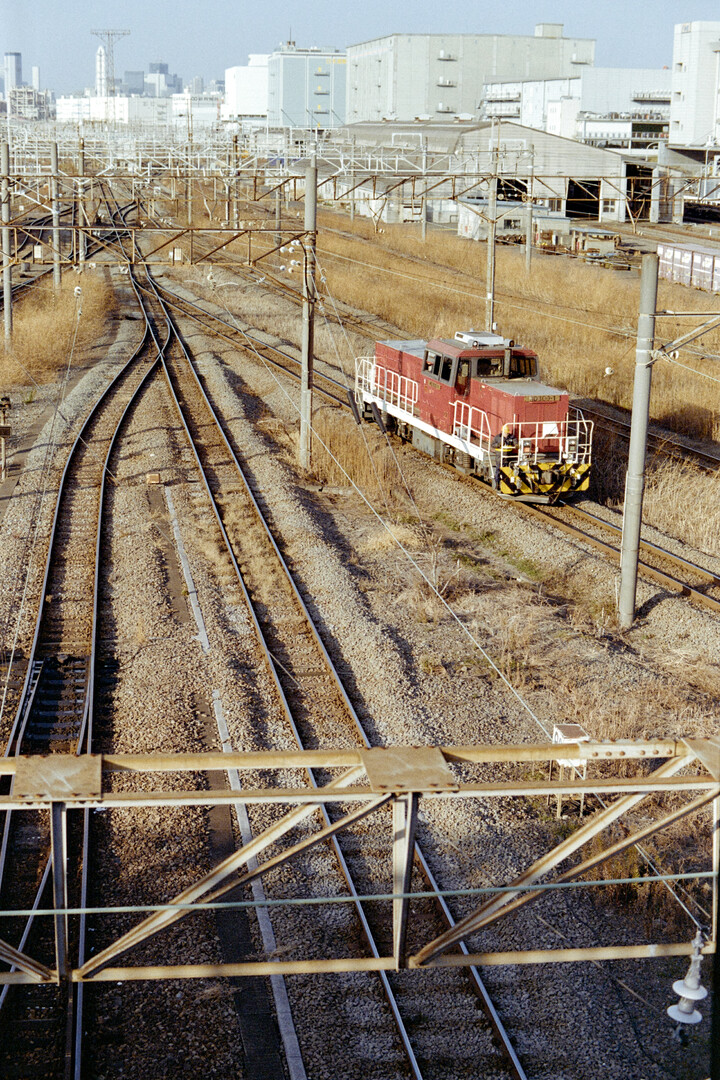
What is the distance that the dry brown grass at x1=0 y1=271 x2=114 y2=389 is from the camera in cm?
3144

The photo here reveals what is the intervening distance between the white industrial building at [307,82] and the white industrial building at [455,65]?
100 ft

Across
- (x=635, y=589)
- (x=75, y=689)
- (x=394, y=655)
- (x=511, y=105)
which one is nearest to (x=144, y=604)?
(x=75, y=689)

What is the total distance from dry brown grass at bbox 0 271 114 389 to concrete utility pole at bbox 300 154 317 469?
11165 millimetres

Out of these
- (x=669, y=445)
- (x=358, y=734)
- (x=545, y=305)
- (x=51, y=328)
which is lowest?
(x=358, y=734)

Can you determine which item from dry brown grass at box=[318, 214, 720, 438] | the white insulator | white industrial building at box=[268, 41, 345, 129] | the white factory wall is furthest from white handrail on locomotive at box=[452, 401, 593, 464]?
white industrial building at box=[268, 41, 345, 129]

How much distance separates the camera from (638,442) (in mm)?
14008

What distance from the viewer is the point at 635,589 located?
14.7 meters

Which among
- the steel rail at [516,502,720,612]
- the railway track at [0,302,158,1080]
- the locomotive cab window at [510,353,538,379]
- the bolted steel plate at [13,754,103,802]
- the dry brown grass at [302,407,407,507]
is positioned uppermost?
the locomotive cab window at [510,353,538,379]

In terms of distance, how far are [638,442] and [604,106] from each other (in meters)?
77.6

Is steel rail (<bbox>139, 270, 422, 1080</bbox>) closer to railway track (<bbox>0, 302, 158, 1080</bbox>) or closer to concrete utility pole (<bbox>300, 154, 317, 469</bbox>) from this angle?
concrete utility pole (<bbox>300, 154, 317, 469</bbox>)

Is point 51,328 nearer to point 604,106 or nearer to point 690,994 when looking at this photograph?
point 690,994

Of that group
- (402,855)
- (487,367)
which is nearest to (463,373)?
(487,367)

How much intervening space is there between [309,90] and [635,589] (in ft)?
425

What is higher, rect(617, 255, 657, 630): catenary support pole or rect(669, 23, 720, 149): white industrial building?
rect(669, 23, 720, 149): white industrial building
